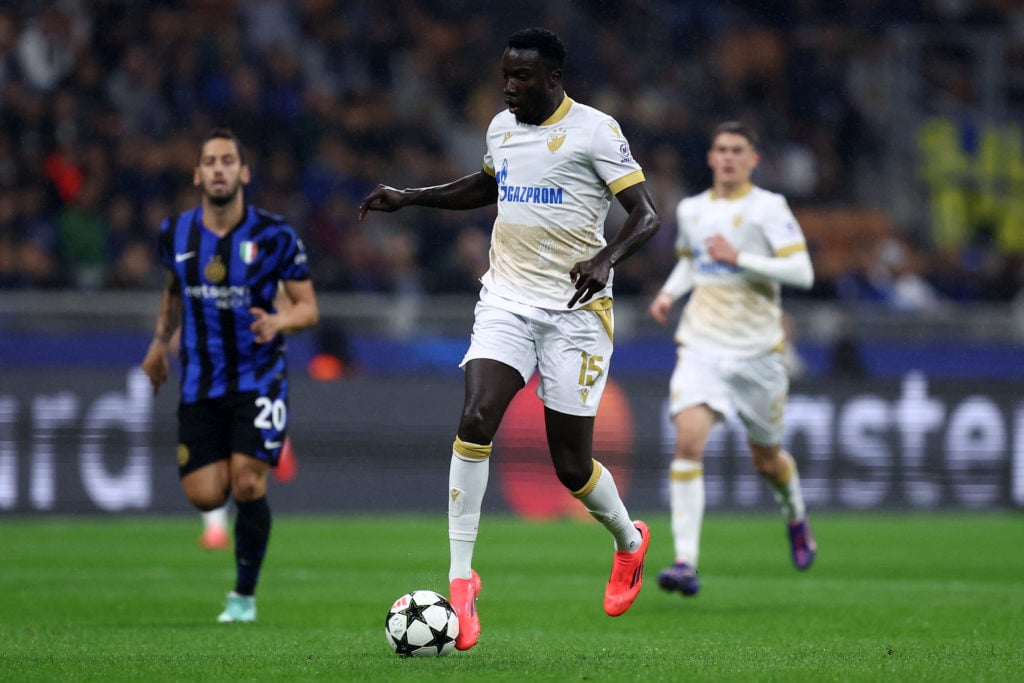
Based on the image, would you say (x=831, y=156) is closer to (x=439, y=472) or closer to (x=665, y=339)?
(x=665, y=339)

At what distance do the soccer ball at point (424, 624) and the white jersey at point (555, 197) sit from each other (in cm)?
133

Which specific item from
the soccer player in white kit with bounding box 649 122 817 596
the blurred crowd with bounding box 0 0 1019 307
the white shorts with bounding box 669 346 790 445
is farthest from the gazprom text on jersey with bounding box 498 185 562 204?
the blurred crowd with bounding box 0 0 1019 307

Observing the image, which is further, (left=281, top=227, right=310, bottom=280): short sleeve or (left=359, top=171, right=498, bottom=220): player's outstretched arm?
(left=281, top=227, right=310, bottom=280): short sleeve

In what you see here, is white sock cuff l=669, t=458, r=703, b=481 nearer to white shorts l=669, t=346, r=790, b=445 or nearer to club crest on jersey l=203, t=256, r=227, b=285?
white shorts l=669, t=346, r=790, b=445

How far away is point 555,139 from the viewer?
22.9ft

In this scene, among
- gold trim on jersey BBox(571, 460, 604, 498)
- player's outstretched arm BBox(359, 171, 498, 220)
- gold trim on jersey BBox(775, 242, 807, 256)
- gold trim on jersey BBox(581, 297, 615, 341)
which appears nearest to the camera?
gold trim on jersey BBox(581, 297, 615, 341)

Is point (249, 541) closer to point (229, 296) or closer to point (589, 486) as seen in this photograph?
point (229, 296)

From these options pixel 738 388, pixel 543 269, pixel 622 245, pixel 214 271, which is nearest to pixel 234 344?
pixel 214 271

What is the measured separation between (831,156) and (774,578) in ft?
42.7

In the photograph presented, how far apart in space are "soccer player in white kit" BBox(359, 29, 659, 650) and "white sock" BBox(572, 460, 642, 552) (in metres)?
0.02

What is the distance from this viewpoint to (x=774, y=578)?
11.1 metres

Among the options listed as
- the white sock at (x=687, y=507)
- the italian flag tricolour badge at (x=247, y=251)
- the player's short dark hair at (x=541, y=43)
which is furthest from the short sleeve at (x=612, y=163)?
the white sock at (x=687, y=507)

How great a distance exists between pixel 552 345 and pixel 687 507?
317 centimetres

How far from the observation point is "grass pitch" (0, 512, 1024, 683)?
642cm
